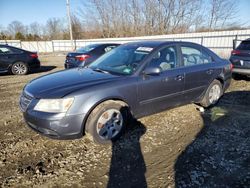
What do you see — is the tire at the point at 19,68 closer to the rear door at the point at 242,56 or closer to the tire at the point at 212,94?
the tire at the point at 212,94

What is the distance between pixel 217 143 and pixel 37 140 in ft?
9.84

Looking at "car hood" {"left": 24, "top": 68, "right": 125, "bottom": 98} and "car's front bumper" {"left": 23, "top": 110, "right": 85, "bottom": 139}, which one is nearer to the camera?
"car's front bumper" {"left": 23, "top": 110, "right": 85, "bottom": 139}

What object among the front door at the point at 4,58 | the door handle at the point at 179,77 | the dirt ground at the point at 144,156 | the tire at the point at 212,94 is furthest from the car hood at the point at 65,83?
the front door at the point at 4,58

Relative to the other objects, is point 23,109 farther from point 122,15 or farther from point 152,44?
point 122,15

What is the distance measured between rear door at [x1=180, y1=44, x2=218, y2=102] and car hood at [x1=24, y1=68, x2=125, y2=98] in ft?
5.22

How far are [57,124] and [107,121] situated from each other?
0.81 m

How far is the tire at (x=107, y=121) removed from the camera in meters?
3.48

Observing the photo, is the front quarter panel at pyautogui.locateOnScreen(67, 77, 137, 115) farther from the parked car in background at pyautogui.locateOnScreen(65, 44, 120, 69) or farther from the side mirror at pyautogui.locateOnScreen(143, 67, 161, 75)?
the parked car in background at pyautogui.locateOnScreen(65, 44, 120, 69)

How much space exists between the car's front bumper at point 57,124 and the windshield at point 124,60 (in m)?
1.22

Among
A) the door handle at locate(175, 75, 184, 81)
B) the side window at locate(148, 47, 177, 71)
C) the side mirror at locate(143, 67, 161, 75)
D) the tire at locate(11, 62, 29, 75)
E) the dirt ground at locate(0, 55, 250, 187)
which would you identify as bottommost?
the dirt ground at locate(0, 55, 250, 187)

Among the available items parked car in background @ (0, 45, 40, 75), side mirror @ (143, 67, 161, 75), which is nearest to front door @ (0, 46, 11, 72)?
parked car in background @ (0, 45, 40, 75)

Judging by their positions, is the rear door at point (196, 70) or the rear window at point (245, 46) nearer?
the rear door at point (196, 70)

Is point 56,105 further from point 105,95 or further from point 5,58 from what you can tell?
point 5,58

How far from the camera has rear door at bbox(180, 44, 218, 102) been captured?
463 centimetres
